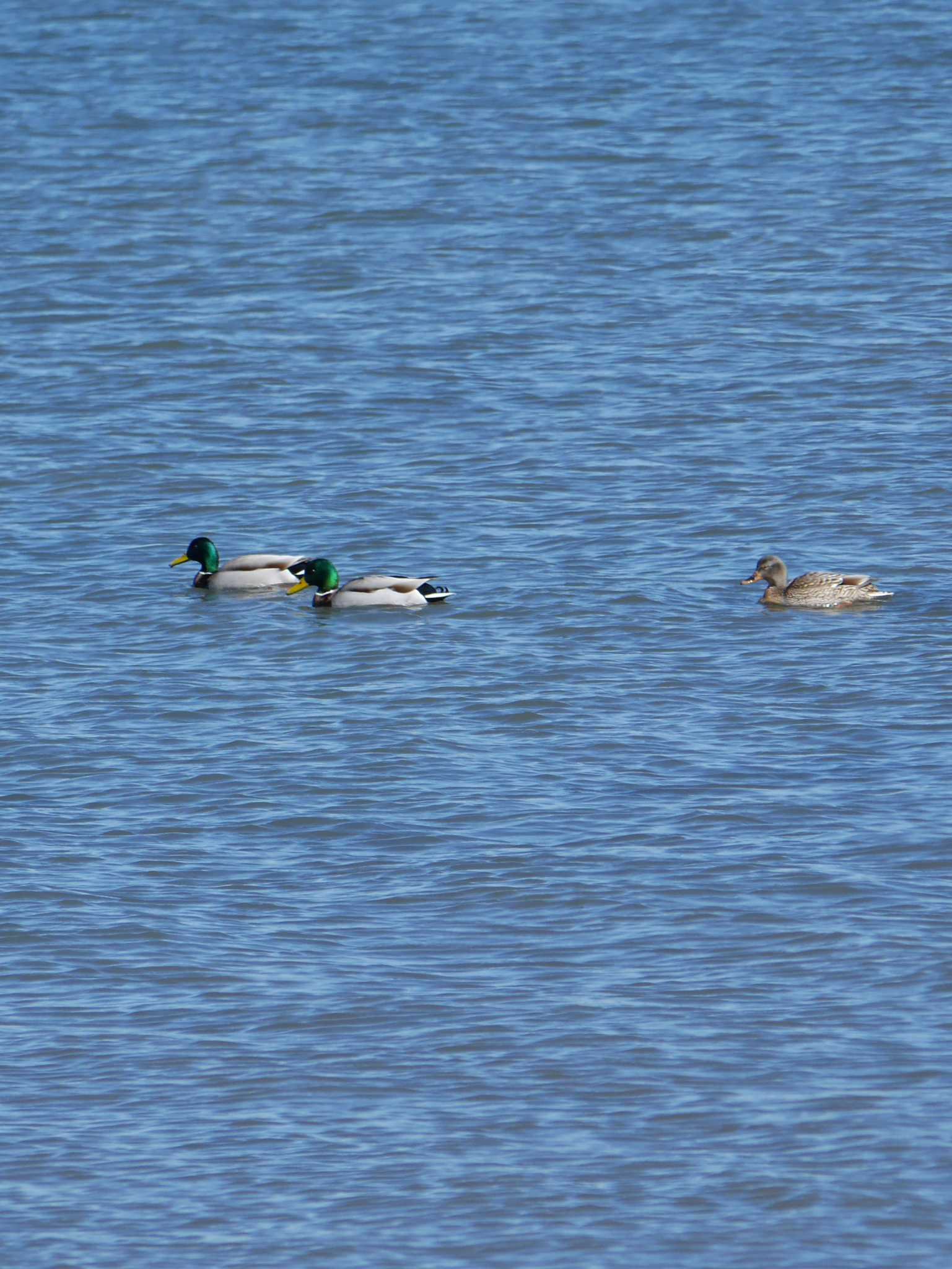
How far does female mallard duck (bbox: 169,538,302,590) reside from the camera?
18.1 m

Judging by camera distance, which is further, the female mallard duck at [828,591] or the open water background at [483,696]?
the female mallard duck at [828,591]

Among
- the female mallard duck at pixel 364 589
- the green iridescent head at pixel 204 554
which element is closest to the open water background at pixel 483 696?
the female mallard duck at pixel 364 589

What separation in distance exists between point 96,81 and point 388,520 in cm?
2082

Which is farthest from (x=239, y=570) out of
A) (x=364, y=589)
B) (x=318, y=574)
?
(x=364, y=589)

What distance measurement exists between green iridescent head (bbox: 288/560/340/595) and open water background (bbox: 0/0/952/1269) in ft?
0.87

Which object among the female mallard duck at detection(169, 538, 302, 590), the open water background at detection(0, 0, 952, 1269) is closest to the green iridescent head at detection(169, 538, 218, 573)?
the female mallard duck at detection(169, 538, 302, 590)

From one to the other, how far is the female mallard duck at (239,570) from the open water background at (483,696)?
190 mm

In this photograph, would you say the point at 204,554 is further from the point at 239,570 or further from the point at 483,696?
the point at 483,696

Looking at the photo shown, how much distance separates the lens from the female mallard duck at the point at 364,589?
17047 mm

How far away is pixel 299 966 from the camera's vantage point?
10.7m

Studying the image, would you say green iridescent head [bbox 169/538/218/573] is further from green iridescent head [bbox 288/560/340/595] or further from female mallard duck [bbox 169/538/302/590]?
green iridescent head [bbox 288/560/340/595]

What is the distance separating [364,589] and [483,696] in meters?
2.60

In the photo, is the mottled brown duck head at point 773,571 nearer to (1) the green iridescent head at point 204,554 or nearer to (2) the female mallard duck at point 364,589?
(2) the female mallard duck at point 364,589

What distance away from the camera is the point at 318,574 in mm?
17719
